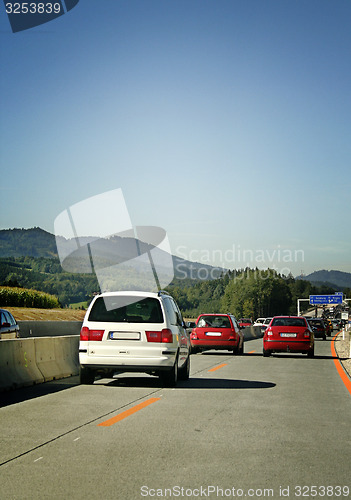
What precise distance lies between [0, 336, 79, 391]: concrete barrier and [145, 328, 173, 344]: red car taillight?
2.57 m

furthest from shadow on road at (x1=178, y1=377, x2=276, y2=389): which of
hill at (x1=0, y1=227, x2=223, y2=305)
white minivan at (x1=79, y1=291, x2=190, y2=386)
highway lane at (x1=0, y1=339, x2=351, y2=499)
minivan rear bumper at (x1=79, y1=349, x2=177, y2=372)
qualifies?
hill at (x1=0, y1=227, x2=223, y2=305)

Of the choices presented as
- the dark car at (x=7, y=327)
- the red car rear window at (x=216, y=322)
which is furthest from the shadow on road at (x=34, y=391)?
the red car rear window at (x=216, y=322)

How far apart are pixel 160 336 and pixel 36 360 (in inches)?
114

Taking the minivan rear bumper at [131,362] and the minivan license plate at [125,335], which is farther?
the minivan license plate at [125,335]

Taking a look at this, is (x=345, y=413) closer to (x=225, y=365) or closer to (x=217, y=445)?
(x=217, y=445)

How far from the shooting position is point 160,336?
43.1 feet

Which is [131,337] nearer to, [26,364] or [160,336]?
[160,336]

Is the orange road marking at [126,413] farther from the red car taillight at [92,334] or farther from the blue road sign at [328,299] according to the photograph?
the blue road sign at [328,299]

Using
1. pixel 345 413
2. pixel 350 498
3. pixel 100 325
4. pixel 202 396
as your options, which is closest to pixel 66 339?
pixel 100 325

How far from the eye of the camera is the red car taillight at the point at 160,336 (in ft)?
43.0

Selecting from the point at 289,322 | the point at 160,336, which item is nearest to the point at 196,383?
the point at 160,336

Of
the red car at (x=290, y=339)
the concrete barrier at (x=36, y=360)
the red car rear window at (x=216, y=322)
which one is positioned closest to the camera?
the concrete barrier at (x=36, y=360)

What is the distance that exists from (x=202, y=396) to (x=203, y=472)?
593cm

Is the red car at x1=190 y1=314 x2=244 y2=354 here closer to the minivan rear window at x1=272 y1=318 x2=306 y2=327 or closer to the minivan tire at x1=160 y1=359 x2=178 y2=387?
the minivan rear window at x1=272 y1=318 x2=306 y2=327
